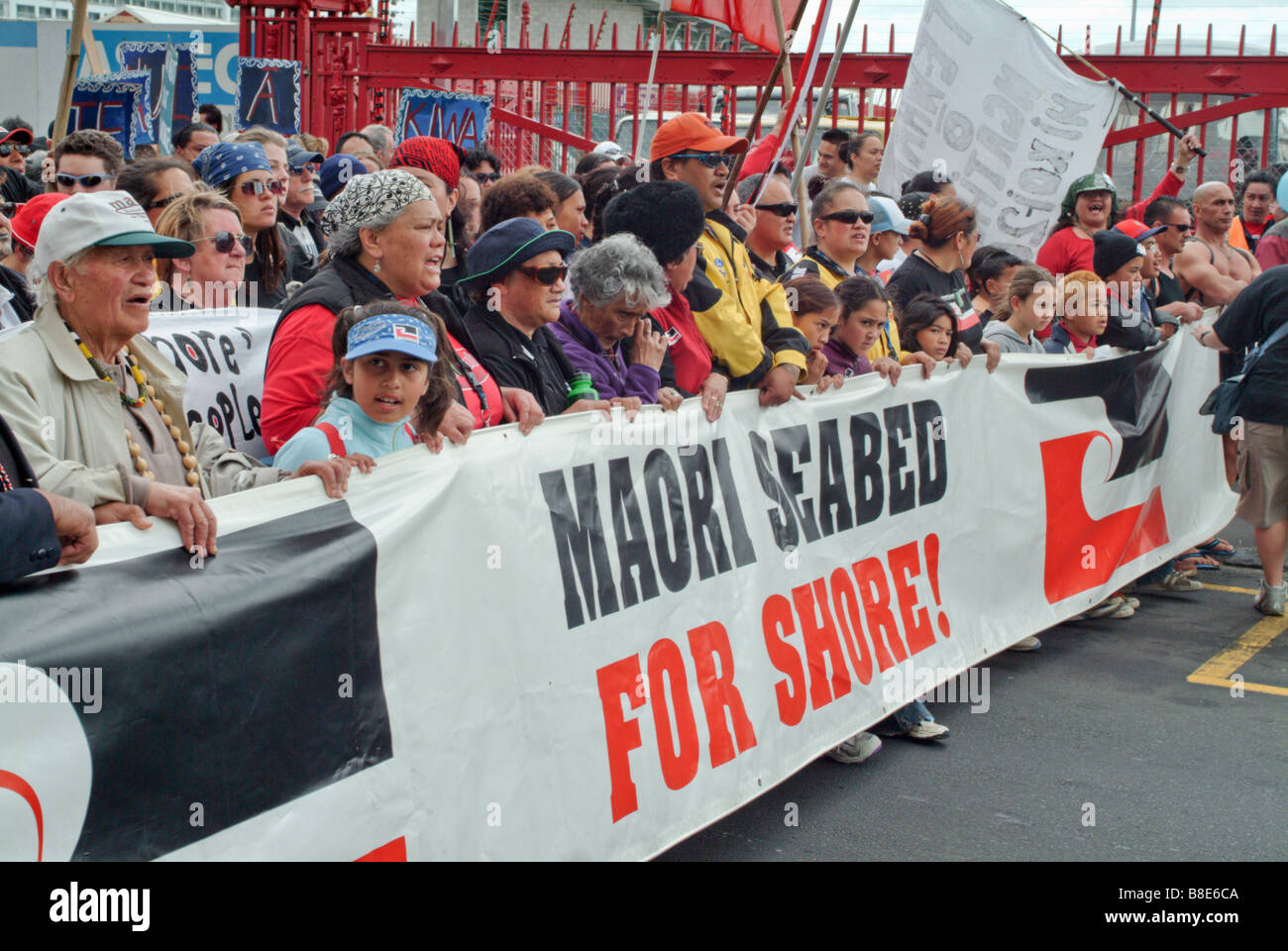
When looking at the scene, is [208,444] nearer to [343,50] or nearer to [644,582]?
[644,582]

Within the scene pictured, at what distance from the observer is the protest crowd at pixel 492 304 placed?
2744 millimetres

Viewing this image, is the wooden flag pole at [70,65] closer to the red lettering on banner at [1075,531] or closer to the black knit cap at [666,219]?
the black knit cap at [666,219]

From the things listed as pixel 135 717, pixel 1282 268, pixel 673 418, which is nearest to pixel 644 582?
pixel 673 418

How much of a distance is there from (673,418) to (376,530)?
135cm

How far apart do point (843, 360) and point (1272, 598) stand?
10.5 ft

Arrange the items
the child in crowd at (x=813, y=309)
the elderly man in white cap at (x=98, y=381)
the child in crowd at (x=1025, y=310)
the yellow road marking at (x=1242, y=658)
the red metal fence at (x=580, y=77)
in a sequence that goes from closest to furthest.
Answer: the elderly man in white cap at (x=98, y=381) < the child in crowd at (x=813, y=309) < the yellow road marking at (x=1242, y=658) < the child in crowd at (x=1025, y=310) < the red metal fence at (x=580, y=77)

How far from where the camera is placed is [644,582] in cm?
373

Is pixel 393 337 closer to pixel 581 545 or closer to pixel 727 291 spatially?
pixel 581 545

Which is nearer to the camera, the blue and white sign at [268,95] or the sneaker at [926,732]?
the sneaker at [926,732]

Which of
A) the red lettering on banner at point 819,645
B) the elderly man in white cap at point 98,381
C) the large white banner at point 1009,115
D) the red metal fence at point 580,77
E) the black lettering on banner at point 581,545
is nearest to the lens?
the elderly man in white cap at point 98,381

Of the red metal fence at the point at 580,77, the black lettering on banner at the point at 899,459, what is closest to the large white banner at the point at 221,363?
the black lettering on banner at the point at 899,459

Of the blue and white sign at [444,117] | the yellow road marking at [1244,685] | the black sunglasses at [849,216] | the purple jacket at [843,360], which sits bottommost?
the yellow road marking at [1244,685]

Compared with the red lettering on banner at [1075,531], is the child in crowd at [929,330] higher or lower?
higher
